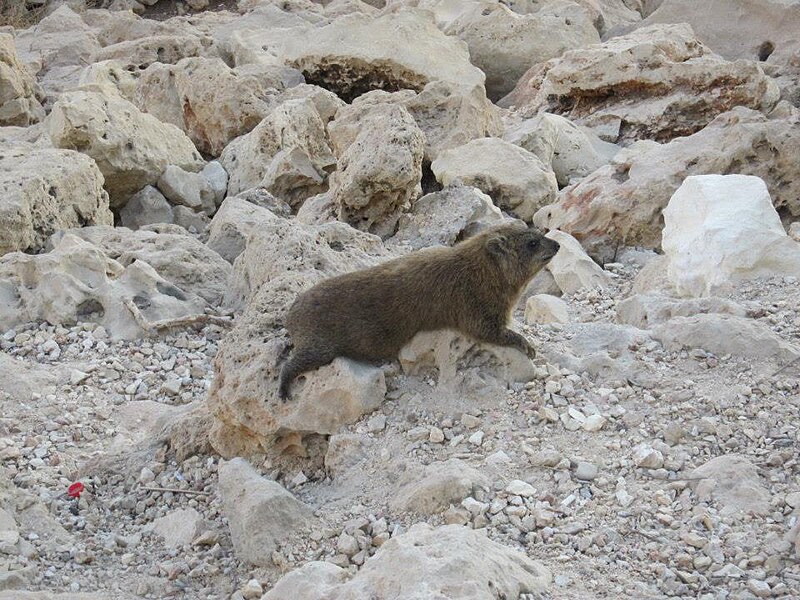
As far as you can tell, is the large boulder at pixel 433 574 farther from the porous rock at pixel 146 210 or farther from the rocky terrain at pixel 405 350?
the porous rock at pixel 146 210

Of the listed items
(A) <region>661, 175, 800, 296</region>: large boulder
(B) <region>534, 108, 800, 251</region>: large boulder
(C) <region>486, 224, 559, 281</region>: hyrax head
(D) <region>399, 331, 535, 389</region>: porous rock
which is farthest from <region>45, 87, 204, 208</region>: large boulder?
(D) <region>399, 331, 535, 389</region>: porous rock

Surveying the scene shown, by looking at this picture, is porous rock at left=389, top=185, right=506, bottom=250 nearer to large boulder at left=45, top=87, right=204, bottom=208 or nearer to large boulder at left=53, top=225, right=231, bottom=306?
large boulder at left=53, top=225, right=231, bottom=306

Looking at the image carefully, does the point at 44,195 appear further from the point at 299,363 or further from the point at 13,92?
the point at 13,92

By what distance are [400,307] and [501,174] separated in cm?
418

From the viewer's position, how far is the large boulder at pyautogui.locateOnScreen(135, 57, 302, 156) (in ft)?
38.2

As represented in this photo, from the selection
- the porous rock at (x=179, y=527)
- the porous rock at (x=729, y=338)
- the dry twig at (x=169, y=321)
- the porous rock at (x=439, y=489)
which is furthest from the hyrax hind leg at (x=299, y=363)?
the dry twig at (x=169, y=321)

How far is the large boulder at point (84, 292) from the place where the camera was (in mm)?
7410

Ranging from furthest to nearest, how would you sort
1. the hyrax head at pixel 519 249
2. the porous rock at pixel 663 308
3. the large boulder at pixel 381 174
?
1. the large boulder at pixel 381 174
2. the porous rock at pixel 663 308
3. the hyrax head at pixel 519 249

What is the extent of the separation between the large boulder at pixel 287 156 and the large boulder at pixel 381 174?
1.42 metres

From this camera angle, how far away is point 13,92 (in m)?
13.0

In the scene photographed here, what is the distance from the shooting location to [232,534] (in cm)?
479

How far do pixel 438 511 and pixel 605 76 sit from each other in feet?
26.9

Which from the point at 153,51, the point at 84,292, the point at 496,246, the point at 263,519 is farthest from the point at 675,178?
the point at 153,51

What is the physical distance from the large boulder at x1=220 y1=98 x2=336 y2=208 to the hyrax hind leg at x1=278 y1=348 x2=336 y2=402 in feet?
15.7
